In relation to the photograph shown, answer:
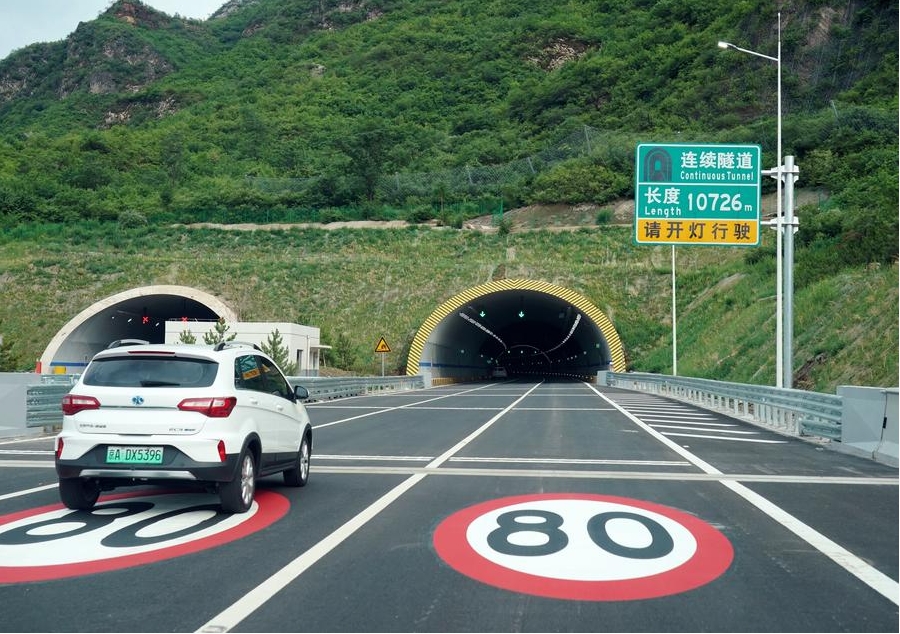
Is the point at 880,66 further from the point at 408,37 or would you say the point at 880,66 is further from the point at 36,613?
the point at 36,613

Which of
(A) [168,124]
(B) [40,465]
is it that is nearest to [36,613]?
(B) [40,465]

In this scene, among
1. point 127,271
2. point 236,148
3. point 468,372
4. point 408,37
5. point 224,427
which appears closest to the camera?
point 224,427

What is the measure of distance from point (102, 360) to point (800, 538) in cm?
667

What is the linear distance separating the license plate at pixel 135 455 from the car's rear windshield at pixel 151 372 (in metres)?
0.61

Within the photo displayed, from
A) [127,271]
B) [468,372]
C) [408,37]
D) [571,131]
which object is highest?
[408,37]

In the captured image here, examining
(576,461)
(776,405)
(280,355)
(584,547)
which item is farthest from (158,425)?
(280,355)

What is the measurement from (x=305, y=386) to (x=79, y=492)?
20741 mm

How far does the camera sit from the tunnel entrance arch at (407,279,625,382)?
54.3 meters

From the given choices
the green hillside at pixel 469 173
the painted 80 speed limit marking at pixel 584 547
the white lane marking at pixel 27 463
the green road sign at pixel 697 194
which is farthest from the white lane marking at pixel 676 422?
the white lane marking at pixel 27 463

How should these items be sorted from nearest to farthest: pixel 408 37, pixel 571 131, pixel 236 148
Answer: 1. pixel 571 131
2. pixel 236 148
3. pixel 408 37

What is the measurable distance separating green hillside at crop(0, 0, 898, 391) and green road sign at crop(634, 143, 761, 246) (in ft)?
17.1

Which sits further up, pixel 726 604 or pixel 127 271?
pixel 127 271

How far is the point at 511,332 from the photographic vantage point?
87188 millimetres

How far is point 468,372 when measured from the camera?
254 ft
